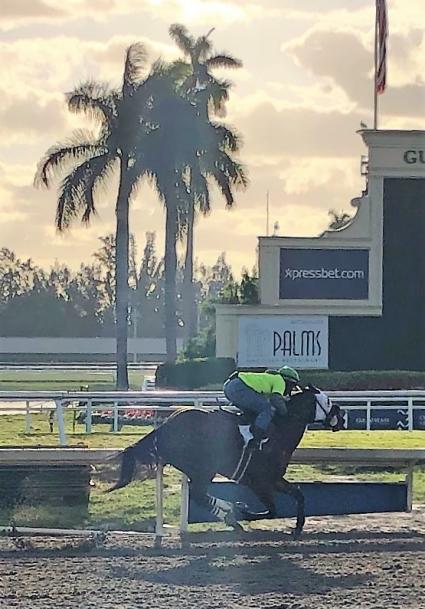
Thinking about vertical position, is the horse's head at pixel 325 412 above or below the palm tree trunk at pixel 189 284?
below

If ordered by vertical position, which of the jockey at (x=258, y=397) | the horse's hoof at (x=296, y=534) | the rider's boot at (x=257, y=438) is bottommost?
the horse's hoof at (x=296, y=534)

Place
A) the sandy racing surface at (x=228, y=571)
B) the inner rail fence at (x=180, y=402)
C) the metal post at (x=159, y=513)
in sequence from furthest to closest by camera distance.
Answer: the inner rail fence at (x=180, y=402) → the metal post at (x=159, y=513) → the sandy racing surface at (x=228, y=571)

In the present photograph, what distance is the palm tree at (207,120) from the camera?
33.0 m

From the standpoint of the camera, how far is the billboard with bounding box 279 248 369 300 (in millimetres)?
25531

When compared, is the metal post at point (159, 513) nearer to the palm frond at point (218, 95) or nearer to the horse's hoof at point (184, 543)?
the horse's hoof at point (184, 543)

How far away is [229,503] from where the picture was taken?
889 centimetres

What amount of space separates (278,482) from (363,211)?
17.4 metres

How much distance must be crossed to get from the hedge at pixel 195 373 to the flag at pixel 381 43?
6.65 metres

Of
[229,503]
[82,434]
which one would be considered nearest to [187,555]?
[229,503]

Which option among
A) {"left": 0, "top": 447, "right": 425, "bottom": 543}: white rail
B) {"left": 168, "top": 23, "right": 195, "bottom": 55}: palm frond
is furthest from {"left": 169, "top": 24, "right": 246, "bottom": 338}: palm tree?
{"left": 0, "top": 447, "right": 425, "bottom": 543}: white rail

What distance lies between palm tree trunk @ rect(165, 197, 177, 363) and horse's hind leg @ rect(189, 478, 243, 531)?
23.1m

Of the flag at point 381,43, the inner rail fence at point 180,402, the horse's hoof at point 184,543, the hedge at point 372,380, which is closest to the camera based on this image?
the horse's hoof at point 184,543

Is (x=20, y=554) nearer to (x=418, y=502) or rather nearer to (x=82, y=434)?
(x=418, y=502)

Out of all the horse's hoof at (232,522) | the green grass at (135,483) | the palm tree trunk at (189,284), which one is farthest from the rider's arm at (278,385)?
the palm tree trunk at (189,284)
